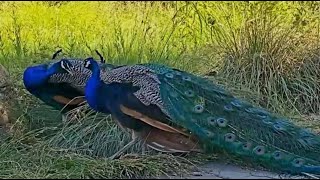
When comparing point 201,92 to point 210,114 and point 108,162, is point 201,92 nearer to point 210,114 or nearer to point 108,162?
point 210,114

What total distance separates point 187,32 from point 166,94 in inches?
134

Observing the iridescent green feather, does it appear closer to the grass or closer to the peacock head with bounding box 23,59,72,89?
the grass

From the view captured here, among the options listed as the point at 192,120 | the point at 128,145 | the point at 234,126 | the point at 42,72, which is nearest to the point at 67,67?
the point at 42,72

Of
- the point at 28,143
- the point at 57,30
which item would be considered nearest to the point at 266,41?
the point at 28,143

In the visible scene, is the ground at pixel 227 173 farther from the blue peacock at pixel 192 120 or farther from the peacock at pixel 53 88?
the peacock at pixel 53 88

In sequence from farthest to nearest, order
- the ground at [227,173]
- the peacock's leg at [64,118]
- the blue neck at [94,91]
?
the peacock's leg at [64,118] < the blue neck at [94,91] < the ground at [227,173]

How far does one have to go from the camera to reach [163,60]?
6180 millimetres

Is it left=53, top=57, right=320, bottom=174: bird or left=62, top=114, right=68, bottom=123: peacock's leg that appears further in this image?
left=62, top=114, right=68, bottom=123: peacock's leg

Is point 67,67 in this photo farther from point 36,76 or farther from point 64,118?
point 64,118

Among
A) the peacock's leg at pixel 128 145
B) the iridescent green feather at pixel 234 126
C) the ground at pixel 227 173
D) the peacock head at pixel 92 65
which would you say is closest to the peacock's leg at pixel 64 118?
the peacock head at pixel 92 65

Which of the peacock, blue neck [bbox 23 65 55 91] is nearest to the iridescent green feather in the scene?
the peacock

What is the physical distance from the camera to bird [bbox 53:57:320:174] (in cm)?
414

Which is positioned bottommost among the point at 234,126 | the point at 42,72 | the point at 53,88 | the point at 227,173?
the point at 227,173

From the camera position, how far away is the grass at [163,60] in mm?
4316
